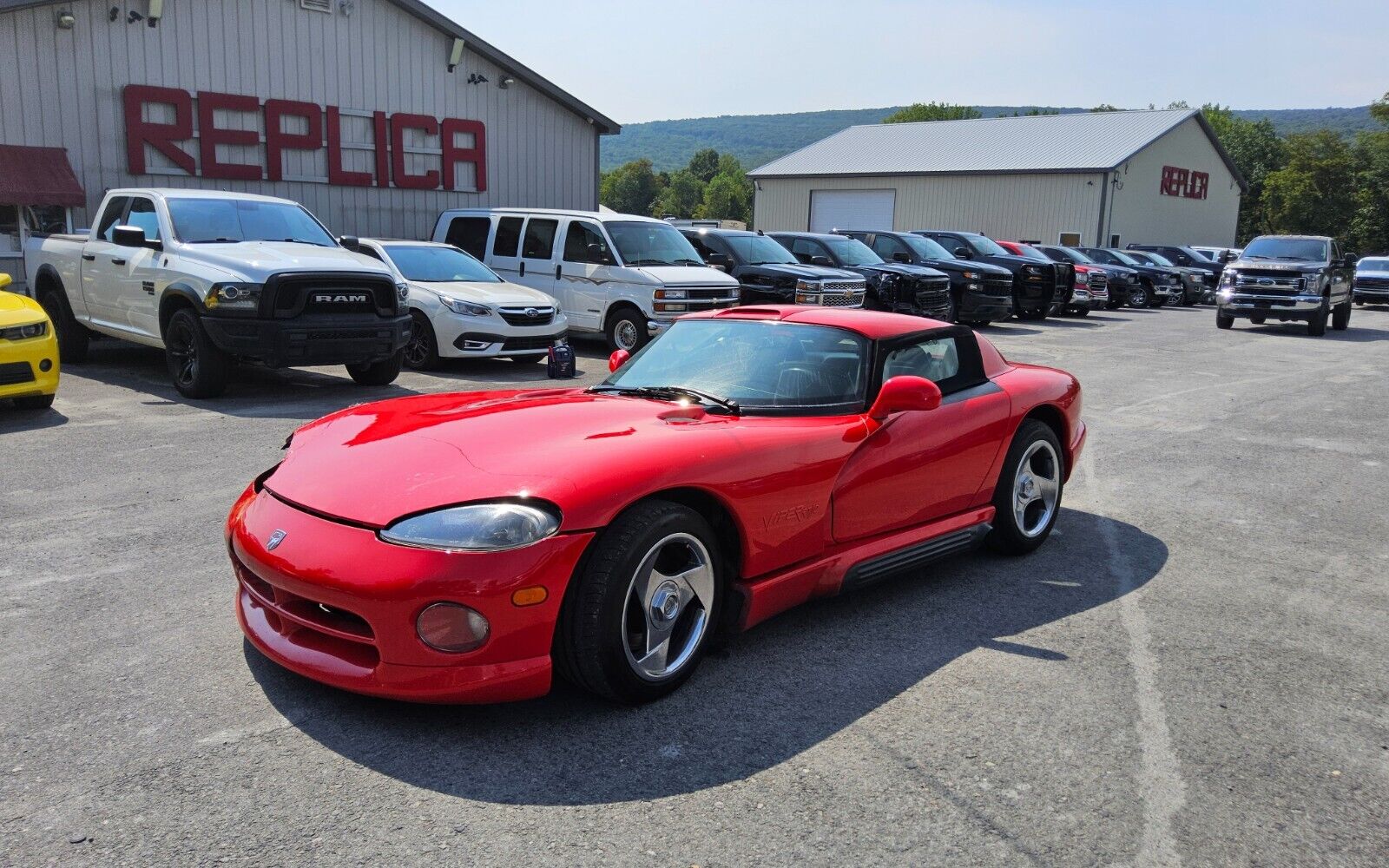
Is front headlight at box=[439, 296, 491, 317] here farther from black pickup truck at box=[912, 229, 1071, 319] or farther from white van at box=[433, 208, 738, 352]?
black pickup truck at box=[912, 229, 1071, 319]

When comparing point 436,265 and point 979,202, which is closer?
point 436,265

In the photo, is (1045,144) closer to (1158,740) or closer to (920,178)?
(920,178)

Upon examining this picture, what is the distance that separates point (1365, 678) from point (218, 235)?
990 centimetres

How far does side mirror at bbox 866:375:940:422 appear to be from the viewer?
434 centimetres

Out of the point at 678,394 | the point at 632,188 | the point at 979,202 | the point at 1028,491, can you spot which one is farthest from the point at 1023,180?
the point at 632,188

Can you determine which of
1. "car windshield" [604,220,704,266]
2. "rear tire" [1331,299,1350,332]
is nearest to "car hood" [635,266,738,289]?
"car windshield" [604,220,704,266]

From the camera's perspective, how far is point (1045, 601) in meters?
4.84

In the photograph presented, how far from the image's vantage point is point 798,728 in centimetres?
349

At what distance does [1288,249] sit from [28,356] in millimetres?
21991

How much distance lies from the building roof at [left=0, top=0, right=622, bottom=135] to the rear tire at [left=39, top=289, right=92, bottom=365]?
28.1 ft

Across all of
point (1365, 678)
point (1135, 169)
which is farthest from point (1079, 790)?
point (1135, 169)

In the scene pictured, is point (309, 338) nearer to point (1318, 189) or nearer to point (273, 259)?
point (273, 259)

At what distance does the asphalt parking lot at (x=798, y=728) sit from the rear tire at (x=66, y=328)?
20.3 ft

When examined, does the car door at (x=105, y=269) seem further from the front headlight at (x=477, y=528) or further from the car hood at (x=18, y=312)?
the front headlight at (x=477, y=528)
